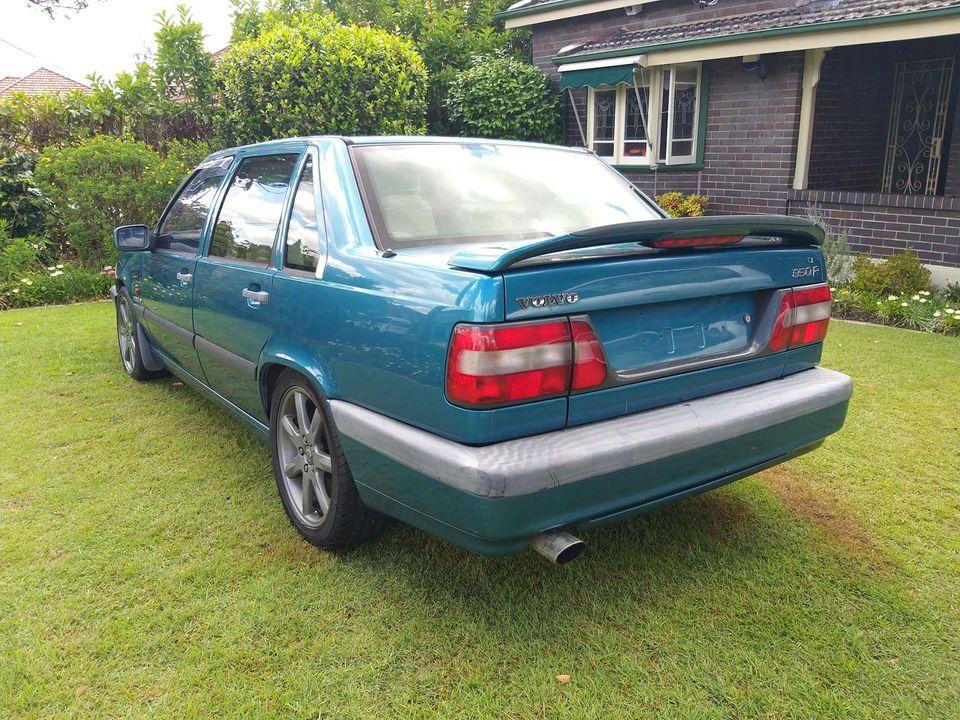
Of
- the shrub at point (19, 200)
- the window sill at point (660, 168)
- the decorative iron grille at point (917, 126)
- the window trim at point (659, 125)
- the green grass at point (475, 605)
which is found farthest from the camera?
the window sill at point (660, 168)

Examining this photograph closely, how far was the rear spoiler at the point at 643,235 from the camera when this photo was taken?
7.54 feet

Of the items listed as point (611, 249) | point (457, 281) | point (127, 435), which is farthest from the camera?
point (127, 435)

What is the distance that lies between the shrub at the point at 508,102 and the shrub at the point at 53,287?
7430mm

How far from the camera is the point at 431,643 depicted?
103 inches

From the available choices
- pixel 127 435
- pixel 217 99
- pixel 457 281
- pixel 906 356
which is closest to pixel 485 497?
pixel 457 281

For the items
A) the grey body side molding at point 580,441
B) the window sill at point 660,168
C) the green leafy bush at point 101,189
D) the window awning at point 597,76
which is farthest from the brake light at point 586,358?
the window awning at point 597,76

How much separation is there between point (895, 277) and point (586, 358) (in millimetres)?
6748

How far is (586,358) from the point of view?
95.8 inches

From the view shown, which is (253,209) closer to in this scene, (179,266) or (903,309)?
(179,266)

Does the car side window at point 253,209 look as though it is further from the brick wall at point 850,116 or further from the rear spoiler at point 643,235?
the brick wall at point 850,116

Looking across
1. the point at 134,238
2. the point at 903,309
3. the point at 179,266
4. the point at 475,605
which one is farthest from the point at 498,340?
the point at 903,309

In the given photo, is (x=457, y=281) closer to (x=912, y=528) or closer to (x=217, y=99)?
(x=912, y=528)

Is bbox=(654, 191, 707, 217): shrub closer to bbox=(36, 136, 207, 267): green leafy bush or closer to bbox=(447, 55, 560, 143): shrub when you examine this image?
bbox=(447, 55, 560, 143): shrub

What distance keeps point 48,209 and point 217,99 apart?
11.1ft
